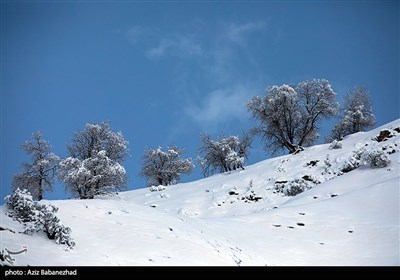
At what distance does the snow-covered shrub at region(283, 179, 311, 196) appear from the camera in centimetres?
2119

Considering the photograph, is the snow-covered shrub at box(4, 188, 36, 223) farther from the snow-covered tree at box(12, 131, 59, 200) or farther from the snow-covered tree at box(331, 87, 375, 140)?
the snow-covered tree at box(331, 87, 375, 140)

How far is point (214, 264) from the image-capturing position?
7.83 metres

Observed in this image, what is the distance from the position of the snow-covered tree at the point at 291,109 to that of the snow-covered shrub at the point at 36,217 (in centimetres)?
3033

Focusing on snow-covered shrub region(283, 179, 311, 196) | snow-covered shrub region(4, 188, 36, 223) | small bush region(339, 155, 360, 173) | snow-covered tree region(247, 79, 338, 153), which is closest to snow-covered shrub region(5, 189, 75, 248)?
snow-covered shrub region(4, 188, 36, 223)

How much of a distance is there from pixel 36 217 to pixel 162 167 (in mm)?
33048

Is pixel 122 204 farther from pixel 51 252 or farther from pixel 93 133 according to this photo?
pixel 93 133

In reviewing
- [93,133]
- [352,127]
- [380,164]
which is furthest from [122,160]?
[352,127]

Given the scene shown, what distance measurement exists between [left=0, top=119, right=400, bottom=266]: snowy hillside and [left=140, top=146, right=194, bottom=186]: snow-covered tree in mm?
19647

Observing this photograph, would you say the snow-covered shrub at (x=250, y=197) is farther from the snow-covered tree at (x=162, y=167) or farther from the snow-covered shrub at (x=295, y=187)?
the snow-covered tree at (x=162, y=167)

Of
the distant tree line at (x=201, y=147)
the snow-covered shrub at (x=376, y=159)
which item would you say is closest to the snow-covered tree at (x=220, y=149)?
the distant tree line at (x=201, y=147)

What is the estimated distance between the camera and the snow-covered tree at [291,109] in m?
35.6

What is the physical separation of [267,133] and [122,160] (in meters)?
17.0

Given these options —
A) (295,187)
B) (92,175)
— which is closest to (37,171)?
(92,175)

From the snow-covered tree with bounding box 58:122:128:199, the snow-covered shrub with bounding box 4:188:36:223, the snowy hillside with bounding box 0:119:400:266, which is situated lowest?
the snowy hillside with bounding box 0:119:400:266
